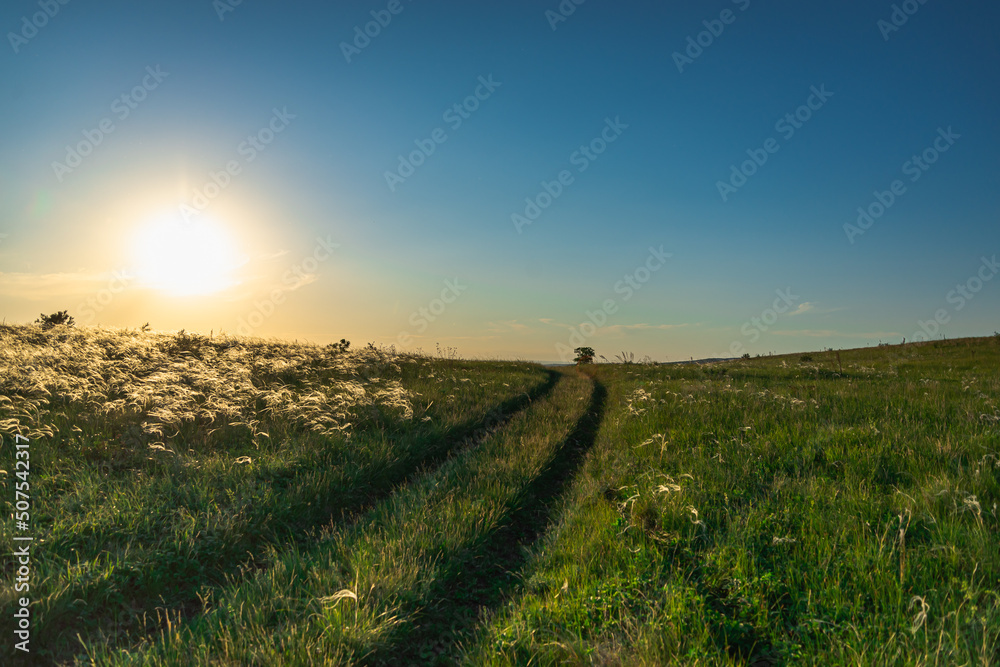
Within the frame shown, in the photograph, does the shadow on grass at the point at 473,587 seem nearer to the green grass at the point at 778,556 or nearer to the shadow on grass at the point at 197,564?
the green grass at the point at 778,556

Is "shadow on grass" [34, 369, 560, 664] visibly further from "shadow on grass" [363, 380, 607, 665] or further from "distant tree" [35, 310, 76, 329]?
"distant tree" [35, 310, 76, 329]

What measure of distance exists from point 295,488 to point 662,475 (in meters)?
5.31

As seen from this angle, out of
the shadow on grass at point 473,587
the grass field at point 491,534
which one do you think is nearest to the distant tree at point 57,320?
the grass field at point 491,534

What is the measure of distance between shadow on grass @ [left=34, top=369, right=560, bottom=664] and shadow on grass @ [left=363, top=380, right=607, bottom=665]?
80.8 inches

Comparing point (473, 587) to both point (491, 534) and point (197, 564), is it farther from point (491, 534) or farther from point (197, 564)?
point (197, 564)

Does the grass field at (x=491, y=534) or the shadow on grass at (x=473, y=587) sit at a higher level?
the grass field at (x=491, y=534)

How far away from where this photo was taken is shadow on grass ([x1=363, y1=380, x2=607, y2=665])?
13.7 feet

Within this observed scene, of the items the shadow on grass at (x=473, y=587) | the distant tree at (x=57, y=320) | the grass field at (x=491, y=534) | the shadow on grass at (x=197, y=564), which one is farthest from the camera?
the distant tree at (x=57, y=320)

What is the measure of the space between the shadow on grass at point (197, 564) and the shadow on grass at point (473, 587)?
80.8 inches

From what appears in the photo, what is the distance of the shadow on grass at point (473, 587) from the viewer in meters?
4.18

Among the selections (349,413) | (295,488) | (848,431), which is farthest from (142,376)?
(848,431)

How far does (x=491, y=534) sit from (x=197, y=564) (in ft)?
10.9

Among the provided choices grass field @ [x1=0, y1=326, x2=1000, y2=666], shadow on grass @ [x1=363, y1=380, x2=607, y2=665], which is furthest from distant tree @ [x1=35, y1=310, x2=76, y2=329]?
shadow on grass @ [x1=363, y1=380, x2=607, y2=665]

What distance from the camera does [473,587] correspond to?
17.3 ft
